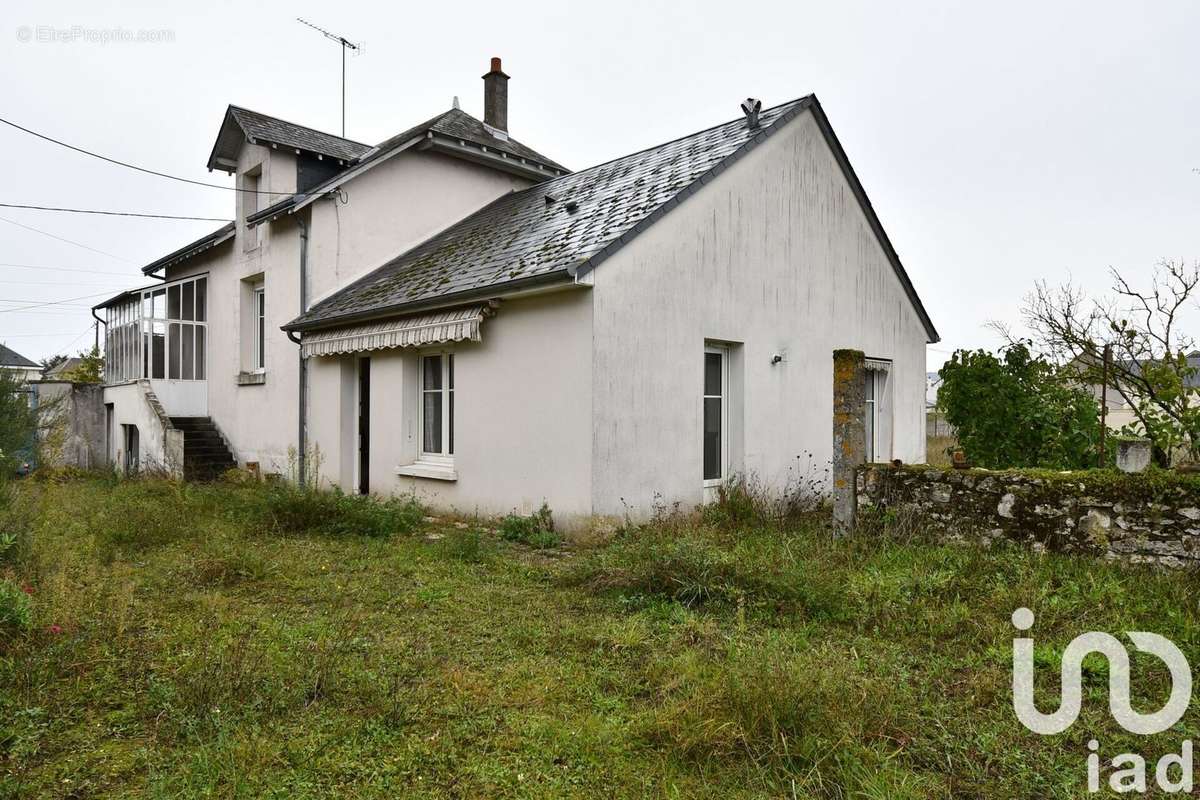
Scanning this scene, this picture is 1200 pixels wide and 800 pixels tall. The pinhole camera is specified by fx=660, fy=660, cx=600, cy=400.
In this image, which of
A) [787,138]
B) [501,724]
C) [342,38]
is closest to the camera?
[501,724]

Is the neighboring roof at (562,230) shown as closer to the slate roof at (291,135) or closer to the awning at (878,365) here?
the awning at (878,365)

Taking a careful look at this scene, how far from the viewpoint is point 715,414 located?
379 inches

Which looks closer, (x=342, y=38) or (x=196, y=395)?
(x=196, y=395)

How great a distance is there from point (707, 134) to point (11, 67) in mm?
11961

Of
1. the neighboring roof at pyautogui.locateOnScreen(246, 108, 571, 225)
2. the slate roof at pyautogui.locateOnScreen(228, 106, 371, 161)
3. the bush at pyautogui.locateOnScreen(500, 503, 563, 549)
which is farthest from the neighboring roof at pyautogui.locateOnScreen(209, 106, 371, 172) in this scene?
the bush at pyautogui.locateOnScreen(500, 503, 563, 549)

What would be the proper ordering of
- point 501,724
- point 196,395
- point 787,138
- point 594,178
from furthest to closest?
point 196,395 < point 594,178 < point 787,138 < point 501,724

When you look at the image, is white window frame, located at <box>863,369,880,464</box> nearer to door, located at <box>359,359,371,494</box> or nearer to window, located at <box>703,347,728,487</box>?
window, located at <box>703,347,728,487</box>

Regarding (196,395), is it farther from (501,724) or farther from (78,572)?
(501,724)

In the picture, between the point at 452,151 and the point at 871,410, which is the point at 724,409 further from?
the point at 452,151

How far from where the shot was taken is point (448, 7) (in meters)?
12.4

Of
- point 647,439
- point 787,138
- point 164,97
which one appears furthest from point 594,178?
point 164,97

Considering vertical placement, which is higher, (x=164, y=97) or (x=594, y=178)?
(x=164, y=97)

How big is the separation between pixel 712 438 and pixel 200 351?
43.0ft

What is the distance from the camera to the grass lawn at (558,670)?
2.93 m
